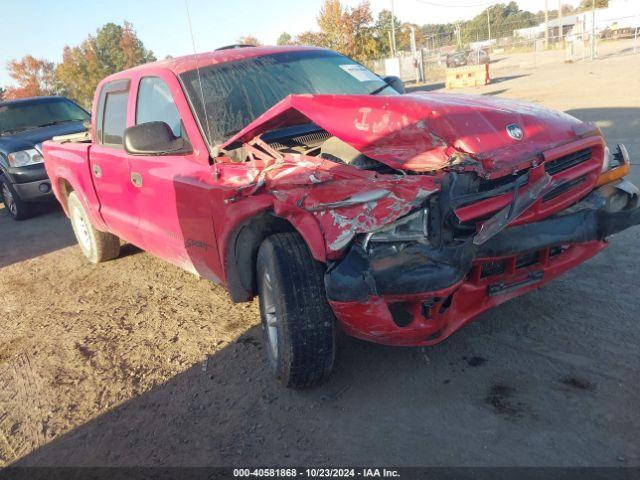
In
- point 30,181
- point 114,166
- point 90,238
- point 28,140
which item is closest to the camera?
point 114,166

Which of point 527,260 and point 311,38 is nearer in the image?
point 527,260

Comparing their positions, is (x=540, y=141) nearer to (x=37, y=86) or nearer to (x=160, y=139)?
(x=160, y=139)

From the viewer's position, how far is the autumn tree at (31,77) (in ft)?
128

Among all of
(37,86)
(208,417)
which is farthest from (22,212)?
(37,86)

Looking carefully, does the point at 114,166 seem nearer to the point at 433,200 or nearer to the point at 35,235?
the point at 433,200

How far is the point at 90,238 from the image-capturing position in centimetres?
582

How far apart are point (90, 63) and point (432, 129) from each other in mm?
36459

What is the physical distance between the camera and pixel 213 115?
3.65 metres

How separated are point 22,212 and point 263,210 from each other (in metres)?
7.32

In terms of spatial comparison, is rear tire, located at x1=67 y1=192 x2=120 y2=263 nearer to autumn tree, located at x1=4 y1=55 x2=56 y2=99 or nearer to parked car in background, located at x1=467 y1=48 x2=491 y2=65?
parked car in background, located at x1=467 y1=48 x2=491 y2=65

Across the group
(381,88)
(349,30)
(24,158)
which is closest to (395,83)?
(381,88)

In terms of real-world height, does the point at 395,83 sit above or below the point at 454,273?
above

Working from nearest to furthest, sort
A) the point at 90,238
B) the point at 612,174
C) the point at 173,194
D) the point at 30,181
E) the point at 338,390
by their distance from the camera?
the point at 338,390 < the point at 612,174 < the point at 173,194 < the point at 90,238 < the point at 30,181

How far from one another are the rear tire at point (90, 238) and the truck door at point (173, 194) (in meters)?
1.54
